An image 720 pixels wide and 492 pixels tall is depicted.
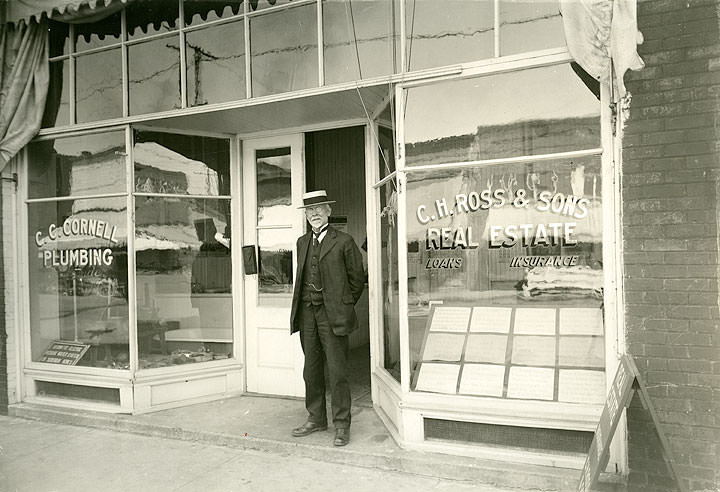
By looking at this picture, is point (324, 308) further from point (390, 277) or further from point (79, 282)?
point (79, 282)

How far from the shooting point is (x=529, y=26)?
428cm

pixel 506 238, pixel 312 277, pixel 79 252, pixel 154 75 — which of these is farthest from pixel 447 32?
pixel 79 252

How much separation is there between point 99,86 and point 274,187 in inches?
82.8

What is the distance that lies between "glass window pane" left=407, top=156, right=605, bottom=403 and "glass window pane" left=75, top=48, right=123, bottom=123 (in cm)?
338

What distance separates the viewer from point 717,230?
365cm

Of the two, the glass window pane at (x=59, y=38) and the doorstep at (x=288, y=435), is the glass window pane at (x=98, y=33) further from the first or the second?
the doorstep at (x=288, y=435)

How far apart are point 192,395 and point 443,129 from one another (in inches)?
147

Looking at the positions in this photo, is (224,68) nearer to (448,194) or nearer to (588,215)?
(448,194)

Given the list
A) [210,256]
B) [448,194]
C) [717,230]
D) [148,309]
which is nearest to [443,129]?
[448,194]

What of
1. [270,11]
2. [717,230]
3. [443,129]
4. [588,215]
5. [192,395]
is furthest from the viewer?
[192,395]

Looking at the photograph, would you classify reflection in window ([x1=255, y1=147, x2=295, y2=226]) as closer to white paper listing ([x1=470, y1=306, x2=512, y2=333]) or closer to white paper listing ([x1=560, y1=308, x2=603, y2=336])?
white paper listing ([x1=470, y1=306, x2=512, y2=333])

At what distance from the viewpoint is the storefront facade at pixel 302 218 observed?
420cm

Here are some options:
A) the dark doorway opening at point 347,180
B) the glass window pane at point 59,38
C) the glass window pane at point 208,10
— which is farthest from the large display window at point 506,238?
the glass window pane at point 59,38

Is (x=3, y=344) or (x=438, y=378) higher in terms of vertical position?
(x=3, y=344)
